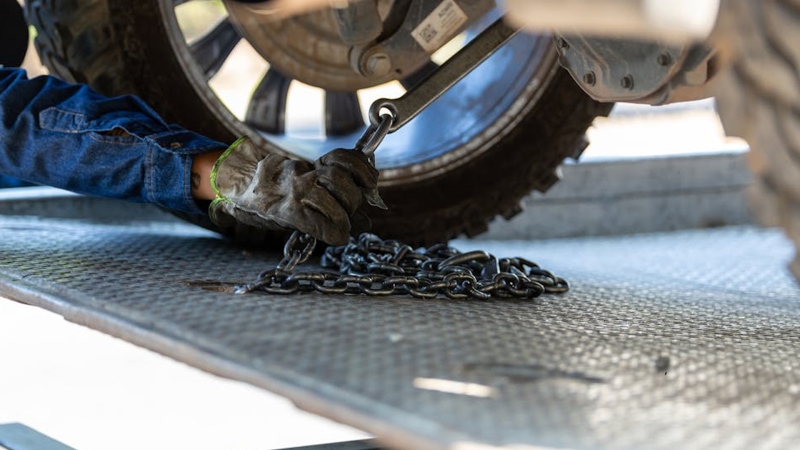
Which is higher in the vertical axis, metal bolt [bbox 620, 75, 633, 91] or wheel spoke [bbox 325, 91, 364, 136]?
metal bolt [bbox 620, 75, 633, 91]

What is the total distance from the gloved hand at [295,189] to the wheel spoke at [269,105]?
76cm

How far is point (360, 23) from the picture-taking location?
83.0 inches

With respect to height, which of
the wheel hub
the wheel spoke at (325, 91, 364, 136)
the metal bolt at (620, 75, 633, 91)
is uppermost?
the metal bolt at (620, 75, 633, 91)

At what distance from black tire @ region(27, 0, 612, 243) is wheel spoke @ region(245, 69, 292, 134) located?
1.19 ft

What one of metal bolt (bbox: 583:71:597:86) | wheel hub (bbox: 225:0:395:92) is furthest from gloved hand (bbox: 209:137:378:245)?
wheel hub (bbox: 225:0:395:92)

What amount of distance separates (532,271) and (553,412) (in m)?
0.96

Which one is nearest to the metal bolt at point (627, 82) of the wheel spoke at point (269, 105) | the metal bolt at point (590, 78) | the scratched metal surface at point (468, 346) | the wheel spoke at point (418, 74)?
the metal bolt at point (590, 78)

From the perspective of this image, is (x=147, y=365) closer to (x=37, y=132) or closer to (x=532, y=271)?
(x=37, y=132)

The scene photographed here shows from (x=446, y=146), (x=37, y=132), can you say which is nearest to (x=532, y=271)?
(x=446, y=146)

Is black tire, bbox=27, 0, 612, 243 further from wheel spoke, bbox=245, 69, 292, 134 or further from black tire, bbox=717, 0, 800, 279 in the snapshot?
black tire, bbox=717, 0, 800, 279

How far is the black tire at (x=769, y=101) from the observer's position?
113 centimetres

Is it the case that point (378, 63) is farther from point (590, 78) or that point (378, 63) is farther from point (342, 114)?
point (590, 78)

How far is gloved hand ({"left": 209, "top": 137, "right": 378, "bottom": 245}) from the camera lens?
182 cm

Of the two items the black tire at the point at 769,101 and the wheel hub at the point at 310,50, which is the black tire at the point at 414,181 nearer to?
the wheel hub at the point at 310,50
